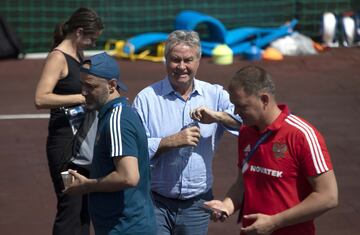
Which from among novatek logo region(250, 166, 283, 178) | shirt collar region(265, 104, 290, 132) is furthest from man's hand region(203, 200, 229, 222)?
shirt collar region(265, 104, 290, 132)

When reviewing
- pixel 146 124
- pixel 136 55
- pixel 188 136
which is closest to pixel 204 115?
pixel 188 136

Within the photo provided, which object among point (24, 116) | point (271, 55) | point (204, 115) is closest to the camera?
point (204, 115)

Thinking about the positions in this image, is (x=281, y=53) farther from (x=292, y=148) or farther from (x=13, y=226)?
(x=292, y=148)

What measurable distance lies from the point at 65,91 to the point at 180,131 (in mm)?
1349

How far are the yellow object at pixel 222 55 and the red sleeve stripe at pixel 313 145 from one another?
10.2 meters

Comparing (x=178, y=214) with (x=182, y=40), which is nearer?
(x=182, y=40)

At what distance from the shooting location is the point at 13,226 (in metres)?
7.70

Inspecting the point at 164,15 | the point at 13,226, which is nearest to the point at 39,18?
the point at 164,15

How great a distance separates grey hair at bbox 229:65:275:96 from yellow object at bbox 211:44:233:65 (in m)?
10.2

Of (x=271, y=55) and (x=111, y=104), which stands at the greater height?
(x=111, y=104)

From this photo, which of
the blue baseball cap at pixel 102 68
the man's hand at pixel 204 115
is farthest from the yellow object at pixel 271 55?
the blue baseball cap at pixel 102 68

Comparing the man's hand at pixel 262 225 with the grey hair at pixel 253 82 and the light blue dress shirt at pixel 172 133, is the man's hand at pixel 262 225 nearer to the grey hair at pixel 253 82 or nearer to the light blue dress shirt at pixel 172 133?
the grey hair at pixel 253 82

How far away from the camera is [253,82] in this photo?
4.23 metres

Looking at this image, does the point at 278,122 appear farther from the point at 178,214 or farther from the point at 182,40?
the point at 178,214
